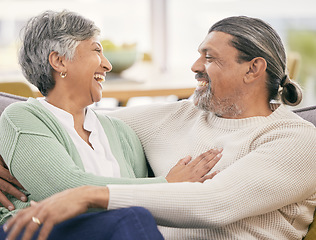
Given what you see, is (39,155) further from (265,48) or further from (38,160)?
(265,48)

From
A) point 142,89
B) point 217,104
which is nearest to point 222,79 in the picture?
point 217,104

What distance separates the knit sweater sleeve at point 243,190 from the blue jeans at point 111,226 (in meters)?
0.08

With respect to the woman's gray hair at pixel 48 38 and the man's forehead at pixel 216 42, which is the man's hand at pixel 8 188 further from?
the man's forehead at pixel 216 42

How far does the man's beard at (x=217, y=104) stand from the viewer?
183 centimetres

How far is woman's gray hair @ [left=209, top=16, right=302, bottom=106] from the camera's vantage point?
180cm

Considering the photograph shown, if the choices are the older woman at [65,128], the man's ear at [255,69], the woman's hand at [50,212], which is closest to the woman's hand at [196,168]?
the older woman at [65,128]

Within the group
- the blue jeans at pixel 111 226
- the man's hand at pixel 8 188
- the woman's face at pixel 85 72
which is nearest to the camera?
the blue jeans at pixel 111 226

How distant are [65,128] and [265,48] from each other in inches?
28.6

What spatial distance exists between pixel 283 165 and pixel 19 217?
2.44 ft

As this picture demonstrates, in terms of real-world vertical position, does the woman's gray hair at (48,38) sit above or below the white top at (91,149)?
above

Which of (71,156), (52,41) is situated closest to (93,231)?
(71,156)

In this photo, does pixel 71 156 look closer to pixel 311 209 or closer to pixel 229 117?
pixel 229 117

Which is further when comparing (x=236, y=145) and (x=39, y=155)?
(x=236, y=145)

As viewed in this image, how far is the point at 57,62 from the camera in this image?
172 cm
